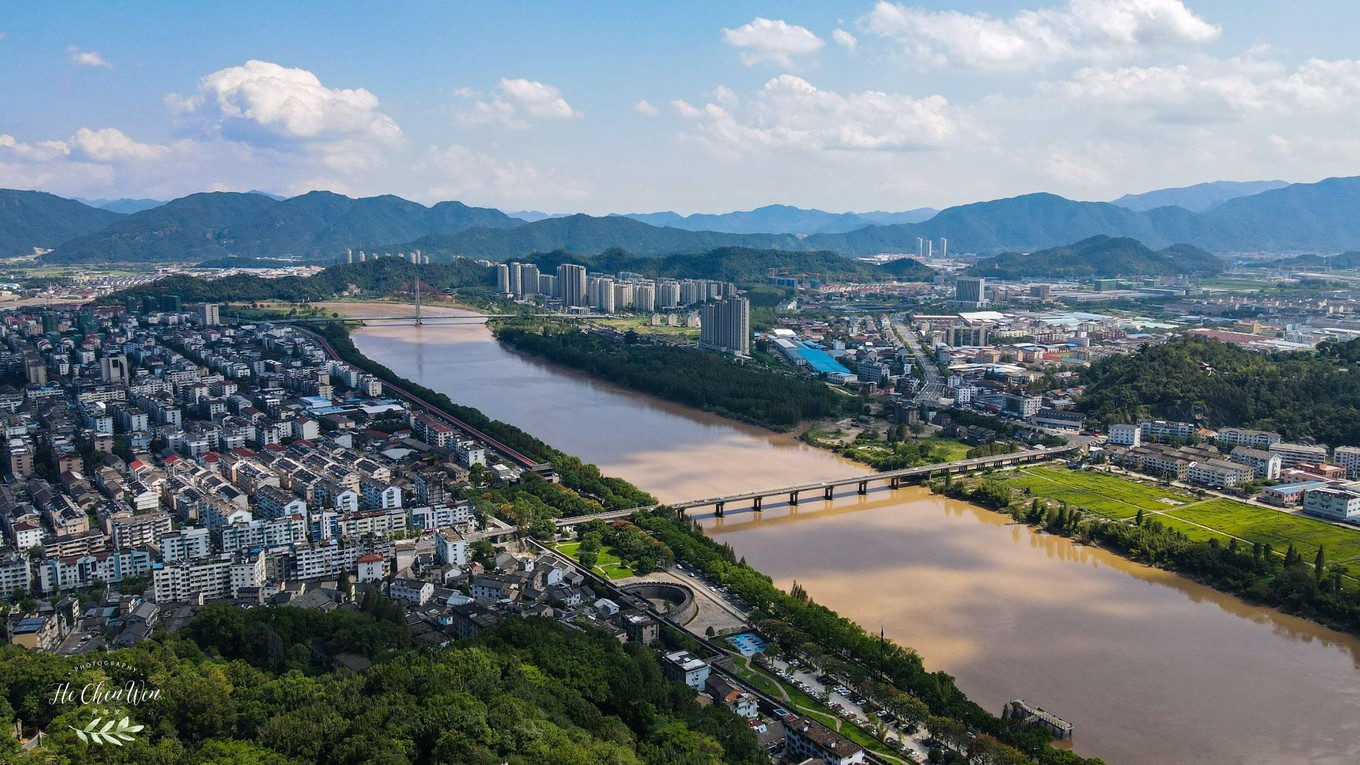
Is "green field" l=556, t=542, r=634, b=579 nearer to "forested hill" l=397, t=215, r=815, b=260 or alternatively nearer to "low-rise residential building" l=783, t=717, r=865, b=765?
"low-rise residential building" l=783, t=717, r=865, b=765

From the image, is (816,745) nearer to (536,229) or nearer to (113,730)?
(113,730)

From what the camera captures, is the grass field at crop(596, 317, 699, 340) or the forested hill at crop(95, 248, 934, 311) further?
the forested hill at crop(95, 248, 934, 311)

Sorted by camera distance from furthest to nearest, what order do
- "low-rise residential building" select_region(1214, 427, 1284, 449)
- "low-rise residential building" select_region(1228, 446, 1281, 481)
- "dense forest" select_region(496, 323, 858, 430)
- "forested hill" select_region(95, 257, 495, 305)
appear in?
"forested hill" select_region(95, 257, 495, 305)
"dense forest" select_region(496, 323, 858, 430)
"low-rise residential building" select_region(1214, 427, 1284, 449)
"low-rise residential building" select_region(1228, 446, 1281, 481)

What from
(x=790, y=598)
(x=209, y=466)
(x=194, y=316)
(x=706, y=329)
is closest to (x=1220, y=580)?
(x=790, y=598)

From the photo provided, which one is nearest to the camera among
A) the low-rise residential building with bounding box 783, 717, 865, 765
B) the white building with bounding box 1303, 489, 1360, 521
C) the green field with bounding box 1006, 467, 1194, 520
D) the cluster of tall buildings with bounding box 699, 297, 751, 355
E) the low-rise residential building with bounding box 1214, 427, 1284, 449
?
the low-rise residential building with bounding box 783, 717, 865, 765

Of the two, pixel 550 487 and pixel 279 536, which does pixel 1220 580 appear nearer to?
pixel 550 487

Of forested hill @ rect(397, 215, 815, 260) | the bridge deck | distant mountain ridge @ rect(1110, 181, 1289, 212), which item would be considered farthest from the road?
distant mountain ridge @ rect(1110, 181, 1289, 212)

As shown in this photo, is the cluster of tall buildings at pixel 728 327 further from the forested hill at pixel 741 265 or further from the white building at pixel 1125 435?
the forested hill at pixel 741 265

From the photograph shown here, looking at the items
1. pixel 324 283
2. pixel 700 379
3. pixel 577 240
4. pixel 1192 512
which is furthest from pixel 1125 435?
pixel 577 240
